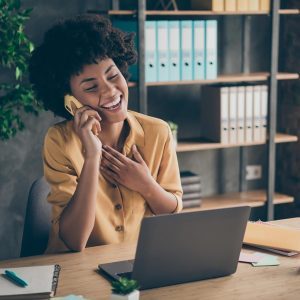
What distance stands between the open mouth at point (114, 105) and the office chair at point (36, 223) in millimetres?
350

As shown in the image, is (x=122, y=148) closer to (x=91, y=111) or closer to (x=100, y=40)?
(x=91, y=111)

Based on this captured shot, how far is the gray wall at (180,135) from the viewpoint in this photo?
12.1 ft

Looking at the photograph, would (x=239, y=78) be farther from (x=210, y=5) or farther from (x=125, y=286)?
(x=125, y=286)

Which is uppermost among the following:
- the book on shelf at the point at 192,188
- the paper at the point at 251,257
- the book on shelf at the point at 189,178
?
the paper at the point at 251,257

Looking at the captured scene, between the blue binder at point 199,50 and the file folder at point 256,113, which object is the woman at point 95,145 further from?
the file folder at point 256,113

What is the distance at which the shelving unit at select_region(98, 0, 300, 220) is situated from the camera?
11.4ft

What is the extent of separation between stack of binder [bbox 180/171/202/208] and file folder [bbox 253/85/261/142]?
0.42 metres

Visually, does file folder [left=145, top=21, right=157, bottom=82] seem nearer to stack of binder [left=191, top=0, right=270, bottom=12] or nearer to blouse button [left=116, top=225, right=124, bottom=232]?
stack of binder [left=191, top=0, right=270, bottom=12]

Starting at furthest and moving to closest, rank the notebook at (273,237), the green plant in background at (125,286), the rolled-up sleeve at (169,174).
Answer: the rolled-up sleeve at (169,174), the notebook at (273,237), the green plant in background at (125,286)

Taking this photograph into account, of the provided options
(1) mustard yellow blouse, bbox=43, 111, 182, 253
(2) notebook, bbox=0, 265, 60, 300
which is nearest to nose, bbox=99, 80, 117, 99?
(1) mustard yellow blouse, bbox=43, 111, 182, 253

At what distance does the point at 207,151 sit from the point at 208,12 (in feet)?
3.10

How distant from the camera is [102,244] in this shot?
84.4 inches

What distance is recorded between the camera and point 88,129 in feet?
6.82

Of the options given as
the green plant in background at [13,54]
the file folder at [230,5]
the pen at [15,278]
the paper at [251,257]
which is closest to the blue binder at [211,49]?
the file folder at [230,5]
